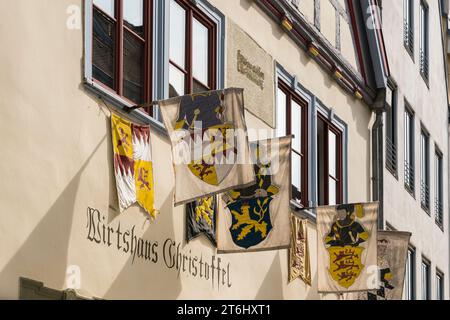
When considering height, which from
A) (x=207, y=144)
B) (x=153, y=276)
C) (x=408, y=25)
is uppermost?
(x=408, y=25)

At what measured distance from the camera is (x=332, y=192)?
83.0 feet

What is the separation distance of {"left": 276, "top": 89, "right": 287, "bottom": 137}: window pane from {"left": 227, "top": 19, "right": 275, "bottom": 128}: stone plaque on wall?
524mm

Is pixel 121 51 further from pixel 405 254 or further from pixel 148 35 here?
pixel 405 254

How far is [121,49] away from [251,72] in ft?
14.7

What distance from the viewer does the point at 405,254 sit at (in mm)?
25156

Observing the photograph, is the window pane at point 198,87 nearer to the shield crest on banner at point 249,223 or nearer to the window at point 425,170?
the shield crest on banner at point 249,223

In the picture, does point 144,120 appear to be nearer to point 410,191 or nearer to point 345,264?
point 345,264

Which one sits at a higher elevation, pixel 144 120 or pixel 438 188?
pixel 438 188

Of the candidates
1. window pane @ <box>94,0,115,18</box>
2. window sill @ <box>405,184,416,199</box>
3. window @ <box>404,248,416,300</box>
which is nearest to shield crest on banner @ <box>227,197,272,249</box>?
window pane @ <box>94,0,115,18</box>

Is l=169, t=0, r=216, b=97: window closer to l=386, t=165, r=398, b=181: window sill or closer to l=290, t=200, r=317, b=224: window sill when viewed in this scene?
l=290, t=200, r=317, b=224: window sill

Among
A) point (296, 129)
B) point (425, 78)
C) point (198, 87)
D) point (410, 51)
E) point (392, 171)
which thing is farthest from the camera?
point (425, 78)

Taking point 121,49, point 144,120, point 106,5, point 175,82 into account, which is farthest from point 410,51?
point 106,5

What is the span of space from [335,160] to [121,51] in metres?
9.38

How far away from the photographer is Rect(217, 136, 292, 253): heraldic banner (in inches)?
719
